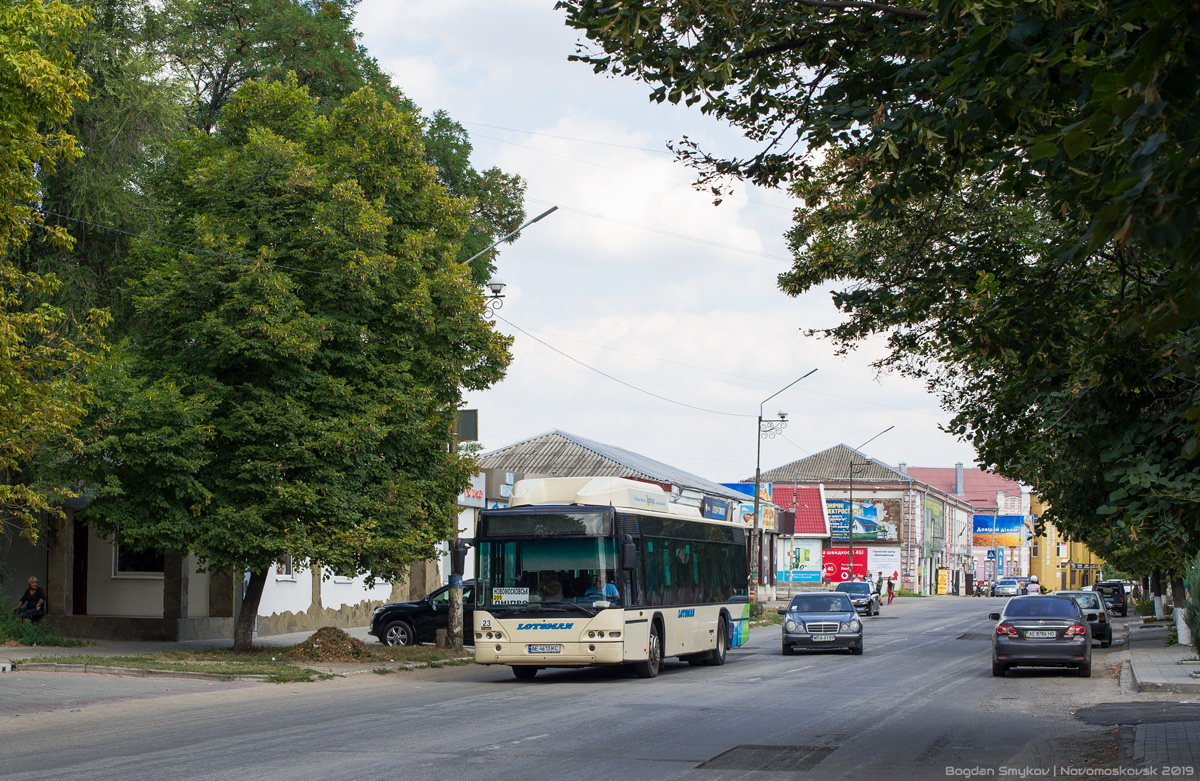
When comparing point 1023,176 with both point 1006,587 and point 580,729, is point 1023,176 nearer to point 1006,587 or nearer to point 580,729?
point 580,729

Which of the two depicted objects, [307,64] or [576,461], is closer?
[307,64]

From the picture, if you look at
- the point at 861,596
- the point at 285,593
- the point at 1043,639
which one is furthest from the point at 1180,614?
the point at 861,596

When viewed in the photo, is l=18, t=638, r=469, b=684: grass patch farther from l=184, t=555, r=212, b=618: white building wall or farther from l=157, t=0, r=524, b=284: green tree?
l=157, t=0, r=524, b=284: green tree

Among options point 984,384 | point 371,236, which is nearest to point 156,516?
point 371,236

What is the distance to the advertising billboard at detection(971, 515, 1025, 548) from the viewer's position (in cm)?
12681

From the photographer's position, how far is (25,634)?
2386 cm

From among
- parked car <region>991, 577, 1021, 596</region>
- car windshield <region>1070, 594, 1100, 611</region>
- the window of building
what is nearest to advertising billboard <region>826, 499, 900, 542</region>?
parked car <region>991, 577, 1021, 596</region>

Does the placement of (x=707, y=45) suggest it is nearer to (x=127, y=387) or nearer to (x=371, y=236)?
(x=371, y=236)

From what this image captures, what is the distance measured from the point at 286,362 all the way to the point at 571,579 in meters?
6.67

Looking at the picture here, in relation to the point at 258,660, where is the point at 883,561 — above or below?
below

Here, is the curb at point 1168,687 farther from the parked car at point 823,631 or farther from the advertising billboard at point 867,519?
the advertising billboard at point 867,519

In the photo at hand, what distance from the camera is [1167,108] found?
4.48 m

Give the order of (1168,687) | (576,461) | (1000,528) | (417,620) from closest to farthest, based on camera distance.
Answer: (1168,687) → (417,620) → (576,461) → (1000,528)

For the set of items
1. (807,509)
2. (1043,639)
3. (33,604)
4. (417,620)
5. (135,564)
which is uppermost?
(807,509)
